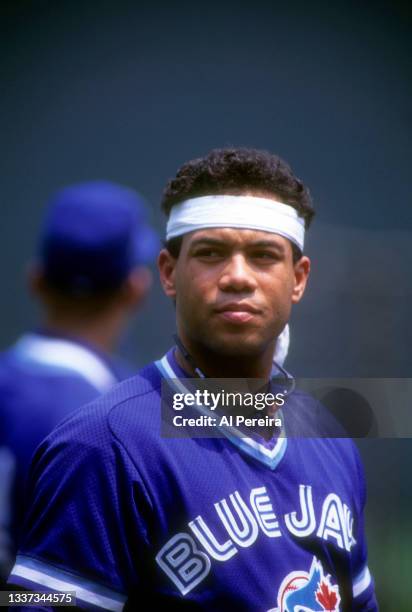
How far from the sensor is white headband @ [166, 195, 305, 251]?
158 cm

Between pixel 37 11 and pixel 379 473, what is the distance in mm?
2532

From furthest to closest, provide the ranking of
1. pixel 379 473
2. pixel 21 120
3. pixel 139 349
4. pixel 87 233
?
pixel 21 120, pixel 139 349, pixel 379 473, pixel 87 233

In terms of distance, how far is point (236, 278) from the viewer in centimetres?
151

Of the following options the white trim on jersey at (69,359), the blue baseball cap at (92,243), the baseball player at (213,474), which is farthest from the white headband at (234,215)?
the white trim on jersey at (69,359)

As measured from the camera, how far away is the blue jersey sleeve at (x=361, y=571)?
159 centimetres

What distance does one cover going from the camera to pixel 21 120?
Answer: 12.5ft

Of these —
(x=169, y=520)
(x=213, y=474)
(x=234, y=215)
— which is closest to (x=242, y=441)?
(x=213, y=474)

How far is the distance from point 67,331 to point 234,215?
53 cm

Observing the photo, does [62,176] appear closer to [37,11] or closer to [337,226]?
[37,11]

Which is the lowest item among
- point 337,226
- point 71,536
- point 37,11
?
point 71,536

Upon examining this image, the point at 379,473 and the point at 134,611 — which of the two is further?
the point at 379,473

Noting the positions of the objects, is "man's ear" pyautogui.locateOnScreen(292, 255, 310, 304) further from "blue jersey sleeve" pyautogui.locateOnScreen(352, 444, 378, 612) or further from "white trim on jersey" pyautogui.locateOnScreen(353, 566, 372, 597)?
→ "white trim on jersey" pyautogui.locateOnScreen(353, 566, 372, 597)

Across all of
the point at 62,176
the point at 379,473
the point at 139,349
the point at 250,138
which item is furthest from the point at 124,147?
the point at 379,473

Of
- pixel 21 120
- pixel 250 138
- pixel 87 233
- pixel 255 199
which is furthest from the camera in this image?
pixel 250 138
